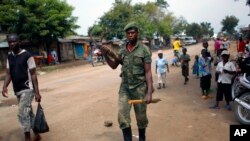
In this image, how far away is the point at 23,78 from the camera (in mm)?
5336

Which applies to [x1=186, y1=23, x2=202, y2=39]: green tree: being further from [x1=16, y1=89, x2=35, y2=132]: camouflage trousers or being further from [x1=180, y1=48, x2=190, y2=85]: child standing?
[x1=16, y1=89, x2=35, y2=132]: camouflage trousers

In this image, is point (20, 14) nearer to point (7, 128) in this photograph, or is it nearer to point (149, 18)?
point (7, 128)

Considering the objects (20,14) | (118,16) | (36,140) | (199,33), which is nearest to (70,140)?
(36,140)

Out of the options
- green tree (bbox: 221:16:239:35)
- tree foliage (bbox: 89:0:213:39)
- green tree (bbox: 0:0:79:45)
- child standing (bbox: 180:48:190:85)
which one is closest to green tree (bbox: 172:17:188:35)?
tree foliage (bbox: 89:0:213:39)

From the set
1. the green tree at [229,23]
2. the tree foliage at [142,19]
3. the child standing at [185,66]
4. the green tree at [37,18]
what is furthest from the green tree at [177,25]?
the child standing at [185,66]

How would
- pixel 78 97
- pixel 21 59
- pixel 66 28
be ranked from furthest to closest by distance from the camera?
1. pixel 66 28
2. pixel 78 97
3. pixel 21 59

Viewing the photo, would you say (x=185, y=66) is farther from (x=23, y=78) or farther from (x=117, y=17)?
(x=117, y=17)

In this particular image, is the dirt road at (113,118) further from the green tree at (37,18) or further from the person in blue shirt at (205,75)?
the green tree at (37,18)

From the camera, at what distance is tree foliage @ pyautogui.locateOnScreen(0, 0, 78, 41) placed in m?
25.5

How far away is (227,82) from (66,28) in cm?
2372

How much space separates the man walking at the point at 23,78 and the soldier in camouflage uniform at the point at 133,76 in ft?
4.96

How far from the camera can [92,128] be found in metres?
6.27

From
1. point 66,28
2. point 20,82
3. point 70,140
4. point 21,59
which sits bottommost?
point 70,140

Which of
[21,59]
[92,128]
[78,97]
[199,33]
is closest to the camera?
[21,59]
